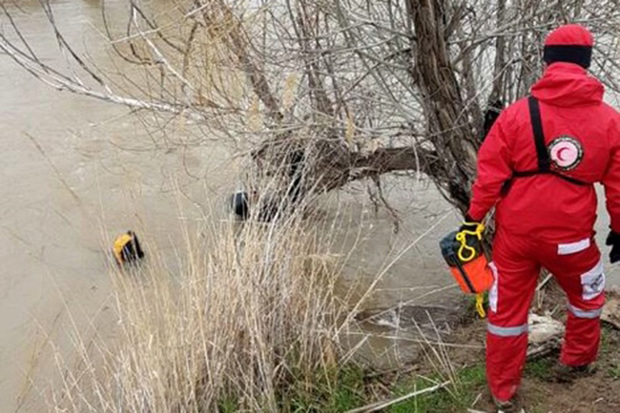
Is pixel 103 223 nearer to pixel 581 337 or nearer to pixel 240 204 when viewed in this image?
pixel 240 204

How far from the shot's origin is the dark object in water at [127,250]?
5.85 m

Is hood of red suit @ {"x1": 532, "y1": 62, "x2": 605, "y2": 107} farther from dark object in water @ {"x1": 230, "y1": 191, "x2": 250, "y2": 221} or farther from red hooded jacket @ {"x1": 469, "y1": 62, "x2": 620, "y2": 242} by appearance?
dark object in water @ {"x1": 230, "y1": 191, "x2": 250, "y2": 221}

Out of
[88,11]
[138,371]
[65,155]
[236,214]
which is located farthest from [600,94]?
[88,11]

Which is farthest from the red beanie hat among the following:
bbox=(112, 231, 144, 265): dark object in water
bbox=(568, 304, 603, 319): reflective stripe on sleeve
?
bbox=(112, 231, 144, 265): dark object in water

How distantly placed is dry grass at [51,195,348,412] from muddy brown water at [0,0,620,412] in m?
0.63

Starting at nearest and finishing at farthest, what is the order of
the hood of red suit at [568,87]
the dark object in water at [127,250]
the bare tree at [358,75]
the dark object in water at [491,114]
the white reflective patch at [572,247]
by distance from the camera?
the hood of red suit at [568,87] < the white reflective patch at [572,247] < the bare tree at [358,75] < the dark object in water at [491,114] < the dark object in water at [127,250]

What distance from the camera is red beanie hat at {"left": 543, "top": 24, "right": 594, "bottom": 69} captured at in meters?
3.28

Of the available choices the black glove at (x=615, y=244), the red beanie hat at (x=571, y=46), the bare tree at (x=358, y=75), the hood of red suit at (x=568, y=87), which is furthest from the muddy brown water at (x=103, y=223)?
the red beanie hat at (x=571, y=46)

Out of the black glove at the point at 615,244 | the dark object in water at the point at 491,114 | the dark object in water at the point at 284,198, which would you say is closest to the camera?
the black glove at the point at 615,244

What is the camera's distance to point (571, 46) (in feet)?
10.7

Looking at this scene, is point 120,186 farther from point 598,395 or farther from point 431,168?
point 598,395

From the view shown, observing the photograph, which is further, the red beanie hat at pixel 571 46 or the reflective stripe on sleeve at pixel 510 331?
the reflective stripe on sleeve at pixel 510 331

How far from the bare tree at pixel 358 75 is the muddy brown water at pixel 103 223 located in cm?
58

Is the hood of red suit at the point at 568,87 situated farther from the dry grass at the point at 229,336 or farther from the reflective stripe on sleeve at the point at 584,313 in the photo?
the dry grass at the point at 229,336
